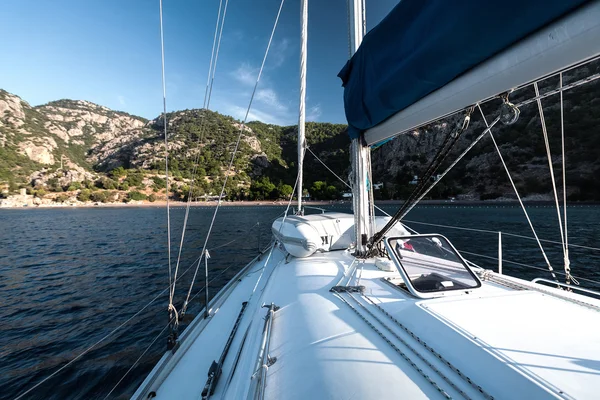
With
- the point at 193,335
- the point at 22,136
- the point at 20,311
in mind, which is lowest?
the point at 20,311

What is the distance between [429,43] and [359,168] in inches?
92.5

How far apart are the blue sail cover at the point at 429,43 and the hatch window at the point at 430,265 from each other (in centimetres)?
157

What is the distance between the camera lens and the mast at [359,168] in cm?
412

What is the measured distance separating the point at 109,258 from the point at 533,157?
242ft

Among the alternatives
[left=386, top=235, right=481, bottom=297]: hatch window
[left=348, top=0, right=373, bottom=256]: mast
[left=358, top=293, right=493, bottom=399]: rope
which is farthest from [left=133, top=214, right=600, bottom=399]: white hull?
[left=348, top=0, right=373, bottom=256]: mast

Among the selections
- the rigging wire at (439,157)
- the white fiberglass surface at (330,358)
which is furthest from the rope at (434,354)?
the rigging wire at (439,157)

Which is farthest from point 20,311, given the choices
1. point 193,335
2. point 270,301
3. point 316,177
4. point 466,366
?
point 316,177

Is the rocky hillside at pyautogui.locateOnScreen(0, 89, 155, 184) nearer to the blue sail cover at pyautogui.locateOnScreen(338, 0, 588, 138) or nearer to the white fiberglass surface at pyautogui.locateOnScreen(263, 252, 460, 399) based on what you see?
the white fiberglass surface at pyautogui.locateOnScreen(263, 252, 460, 399)

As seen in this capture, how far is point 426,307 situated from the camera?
6.59 feet

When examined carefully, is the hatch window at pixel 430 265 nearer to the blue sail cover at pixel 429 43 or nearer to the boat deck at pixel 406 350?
the boat deck at pixel 406 350

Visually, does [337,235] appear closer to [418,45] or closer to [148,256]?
[418,45]

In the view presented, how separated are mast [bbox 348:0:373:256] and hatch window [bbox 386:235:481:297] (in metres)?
1.24

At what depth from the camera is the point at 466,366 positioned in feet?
4.64

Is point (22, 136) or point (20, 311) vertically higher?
point (22, 136)
